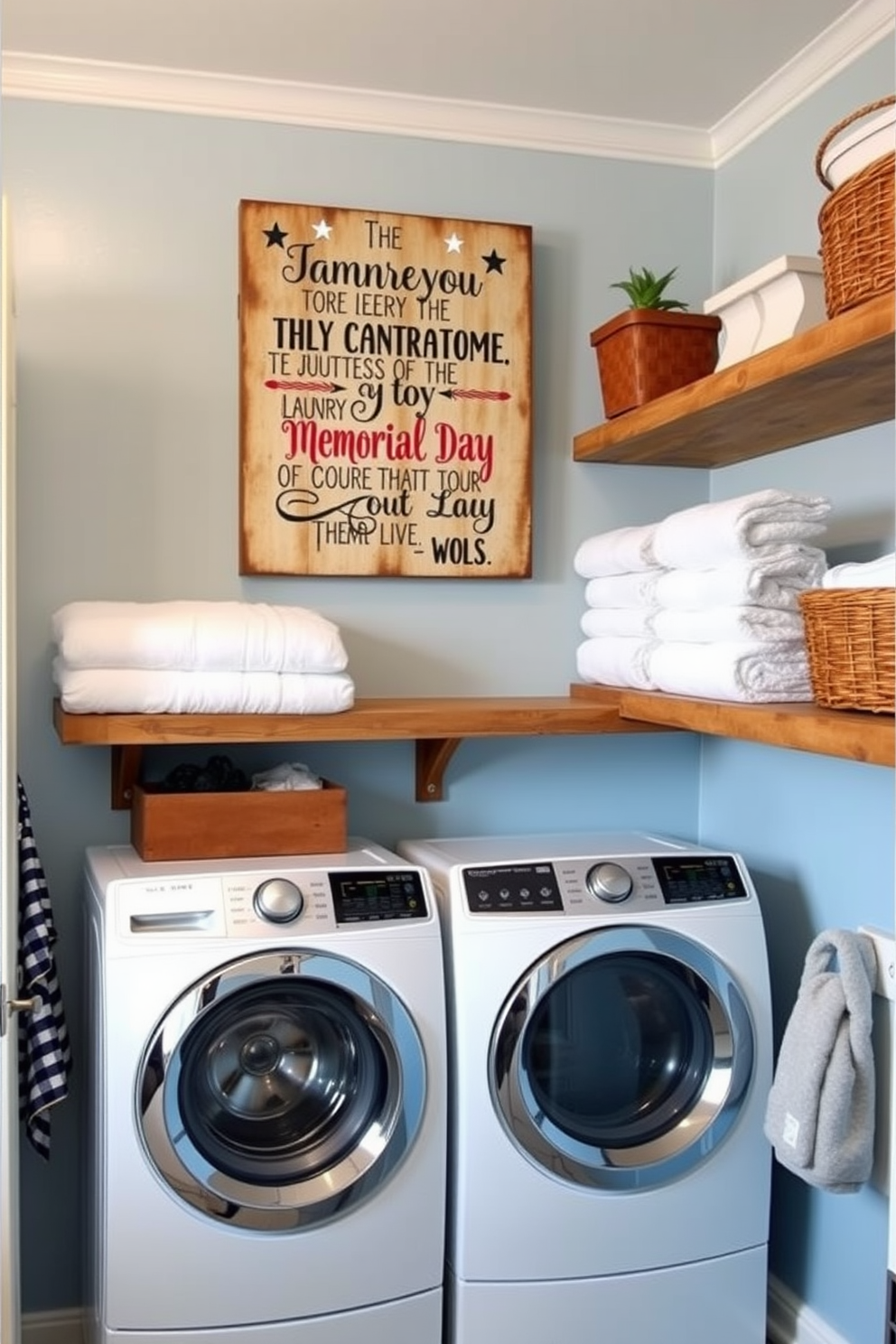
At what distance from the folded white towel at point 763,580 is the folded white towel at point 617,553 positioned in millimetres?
225

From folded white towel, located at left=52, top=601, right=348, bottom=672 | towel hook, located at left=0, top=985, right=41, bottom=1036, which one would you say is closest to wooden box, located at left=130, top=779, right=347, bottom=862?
folded white towel, located at left=52, top=601, right=348, bottom=672

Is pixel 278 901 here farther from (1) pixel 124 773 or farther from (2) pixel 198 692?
(1) pixel 124 773

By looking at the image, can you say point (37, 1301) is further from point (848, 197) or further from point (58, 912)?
point (848, 197)

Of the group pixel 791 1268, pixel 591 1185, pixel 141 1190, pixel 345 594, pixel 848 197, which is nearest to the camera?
pixel 848 197

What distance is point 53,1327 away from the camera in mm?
2498

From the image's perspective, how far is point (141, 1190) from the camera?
2.01 metres

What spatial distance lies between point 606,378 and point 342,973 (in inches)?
51.8

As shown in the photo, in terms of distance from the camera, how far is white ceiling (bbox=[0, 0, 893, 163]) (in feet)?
7.38

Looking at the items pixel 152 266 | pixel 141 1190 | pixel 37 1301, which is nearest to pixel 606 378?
pixel 152 266

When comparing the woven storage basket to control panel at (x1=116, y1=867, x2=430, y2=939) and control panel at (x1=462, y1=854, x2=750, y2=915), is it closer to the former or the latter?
control panel at (x1=462, y1=854, x2=750, y2=915)

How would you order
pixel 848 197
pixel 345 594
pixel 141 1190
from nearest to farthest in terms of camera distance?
pixel 848 197, pixel 141 1190, pixel 345 594

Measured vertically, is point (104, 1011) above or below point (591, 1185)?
above

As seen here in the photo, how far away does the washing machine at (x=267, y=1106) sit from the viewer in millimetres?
2020

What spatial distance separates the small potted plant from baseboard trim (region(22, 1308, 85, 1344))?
2.09m
